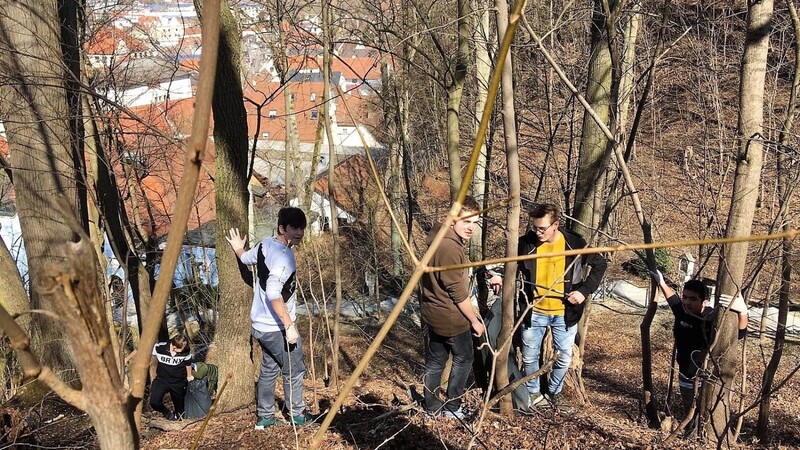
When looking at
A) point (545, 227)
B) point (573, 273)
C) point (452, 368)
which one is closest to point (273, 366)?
point (452, 368)

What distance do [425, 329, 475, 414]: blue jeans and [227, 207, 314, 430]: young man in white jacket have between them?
39.7 inches

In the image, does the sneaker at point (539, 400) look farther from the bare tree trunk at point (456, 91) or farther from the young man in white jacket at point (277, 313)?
the bare tree trunk at point (456, 91)

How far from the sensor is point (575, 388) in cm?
596

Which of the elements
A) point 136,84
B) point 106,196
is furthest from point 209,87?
point 136,84

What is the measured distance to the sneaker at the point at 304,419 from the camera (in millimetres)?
4926

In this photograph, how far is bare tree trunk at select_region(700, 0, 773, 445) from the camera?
4.10 metres

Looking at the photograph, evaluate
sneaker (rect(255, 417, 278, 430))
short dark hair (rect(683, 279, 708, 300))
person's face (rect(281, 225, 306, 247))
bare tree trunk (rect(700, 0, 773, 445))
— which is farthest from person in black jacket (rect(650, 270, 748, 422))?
sneaker (rect(255, 417, 278, 430))

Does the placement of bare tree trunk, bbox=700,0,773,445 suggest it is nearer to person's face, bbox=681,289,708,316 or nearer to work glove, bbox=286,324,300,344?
person's face, bbox=681,289,708,316

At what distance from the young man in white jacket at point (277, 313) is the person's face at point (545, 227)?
171 cm

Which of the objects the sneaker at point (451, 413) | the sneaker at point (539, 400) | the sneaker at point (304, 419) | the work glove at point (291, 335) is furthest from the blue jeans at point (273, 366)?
the sneaker at point (539, 400)

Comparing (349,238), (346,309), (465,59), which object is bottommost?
(346,309)

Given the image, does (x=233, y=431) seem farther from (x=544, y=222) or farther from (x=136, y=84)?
(x=136, y=84)

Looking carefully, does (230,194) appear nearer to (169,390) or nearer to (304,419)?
(304,419)

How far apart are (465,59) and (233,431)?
509cm
